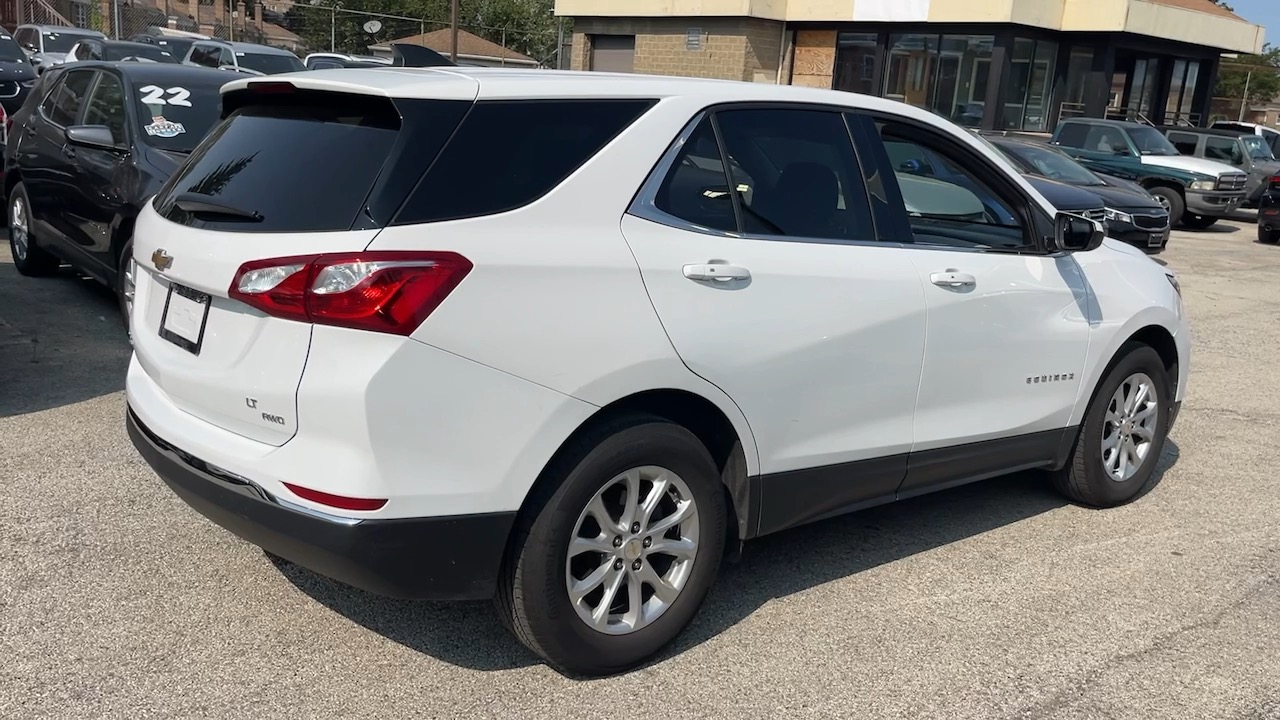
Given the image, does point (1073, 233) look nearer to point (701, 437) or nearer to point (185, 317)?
point (701, 437)

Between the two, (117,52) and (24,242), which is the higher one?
(117,52)

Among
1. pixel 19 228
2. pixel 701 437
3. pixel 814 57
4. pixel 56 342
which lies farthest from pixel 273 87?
pixel 814 57

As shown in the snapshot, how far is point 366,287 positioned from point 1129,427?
3896 millimetres

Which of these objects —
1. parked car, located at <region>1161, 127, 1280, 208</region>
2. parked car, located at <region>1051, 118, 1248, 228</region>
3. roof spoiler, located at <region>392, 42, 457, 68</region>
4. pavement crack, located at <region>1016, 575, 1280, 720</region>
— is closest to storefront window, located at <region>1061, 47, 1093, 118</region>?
parked car, located at <region>1161, 127, 1280, 208</region>

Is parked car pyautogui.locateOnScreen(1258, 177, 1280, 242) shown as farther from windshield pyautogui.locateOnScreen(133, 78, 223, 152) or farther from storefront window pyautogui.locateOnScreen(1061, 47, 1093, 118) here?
windshield pyautogui.locateOnScreen(133, 78, 223, 152)

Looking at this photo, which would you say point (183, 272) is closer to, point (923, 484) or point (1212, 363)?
point (923, 484)

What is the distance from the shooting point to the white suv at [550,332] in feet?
9.94

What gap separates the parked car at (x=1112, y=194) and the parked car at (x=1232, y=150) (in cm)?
716

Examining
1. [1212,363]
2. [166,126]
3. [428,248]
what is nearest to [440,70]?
[428,248]

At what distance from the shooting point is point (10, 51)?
17109mm

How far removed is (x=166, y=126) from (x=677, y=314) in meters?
5.32

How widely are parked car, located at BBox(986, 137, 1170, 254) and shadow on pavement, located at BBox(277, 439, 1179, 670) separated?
8819mm

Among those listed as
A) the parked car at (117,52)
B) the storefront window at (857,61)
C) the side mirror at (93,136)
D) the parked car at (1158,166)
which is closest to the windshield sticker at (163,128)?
the side mirror at (93,136)

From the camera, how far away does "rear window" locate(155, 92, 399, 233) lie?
10.3 ft
